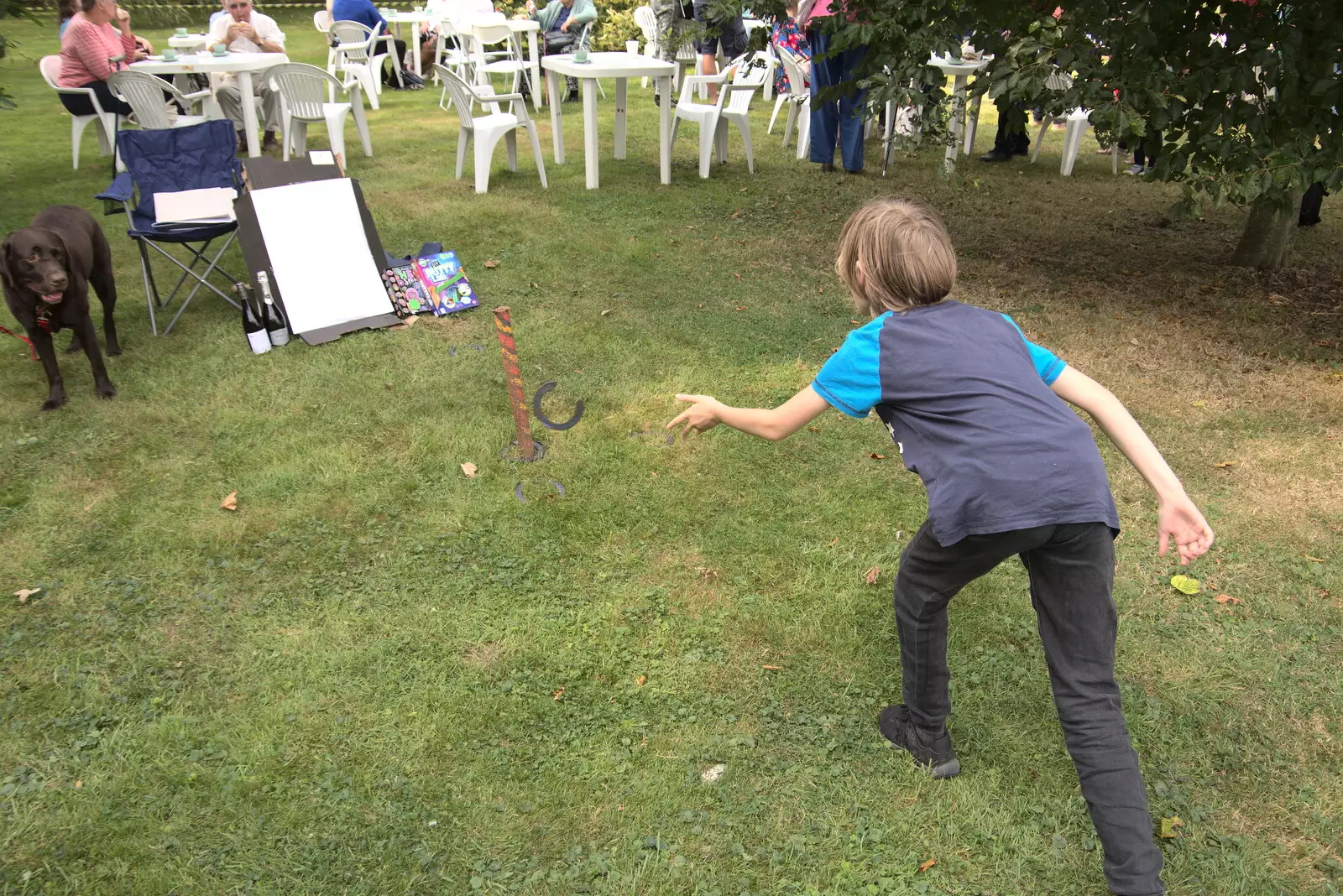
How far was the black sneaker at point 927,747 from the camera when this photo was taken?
8.18ft

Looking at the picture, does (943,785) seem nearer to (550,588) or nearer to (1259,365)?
(550,588)

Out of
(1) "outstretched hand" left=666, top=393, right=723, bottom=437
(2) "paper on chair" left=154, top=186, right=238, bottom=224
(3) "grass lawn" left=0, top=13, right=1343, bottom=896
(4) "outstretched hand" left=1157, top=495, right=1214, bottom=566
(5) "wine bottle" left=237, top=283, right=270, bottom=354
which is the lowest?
(3) "grass lawn" left=0, top=13, right=1343, bottom=896

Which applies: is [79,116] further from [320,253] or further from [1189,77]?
[1189,77]

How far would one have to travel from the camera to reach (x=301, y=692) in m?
2.80

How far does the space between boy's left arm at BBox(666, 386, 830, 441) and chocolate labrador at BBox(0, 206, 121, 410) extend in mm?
3683

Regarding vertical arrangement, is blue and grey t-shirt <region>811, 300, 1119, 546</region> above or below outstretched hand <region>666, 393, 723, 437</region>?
above

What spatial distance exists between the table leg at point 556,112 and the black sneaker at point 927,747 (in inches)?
284

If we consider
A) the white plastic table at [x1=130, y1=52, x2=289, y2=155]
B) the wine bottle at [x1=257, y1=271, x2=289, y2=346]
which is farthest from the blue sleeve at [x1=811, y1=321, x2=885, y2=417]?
the white plastic table at [x1=130, y1=52, x2=289, y2=155]

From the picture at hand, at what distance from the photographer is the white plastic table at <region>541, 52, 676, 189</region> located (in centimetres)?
759

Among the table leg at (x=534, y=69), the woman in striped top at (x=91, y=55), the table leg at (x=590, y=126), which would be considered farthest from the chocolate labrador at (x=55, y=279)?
the table leg at (x=534, y=69)

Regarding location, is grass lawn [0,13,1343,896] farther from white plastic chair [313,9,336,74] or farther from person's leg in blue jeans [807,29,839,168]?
white plastic chair [313,9,336,74]

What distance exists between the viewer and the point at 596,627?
10.1 feet

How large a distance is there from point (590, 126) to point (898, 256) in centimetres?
647

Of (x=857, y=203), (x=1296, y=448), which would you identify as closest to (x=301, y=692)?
(x=1296, y=448)
